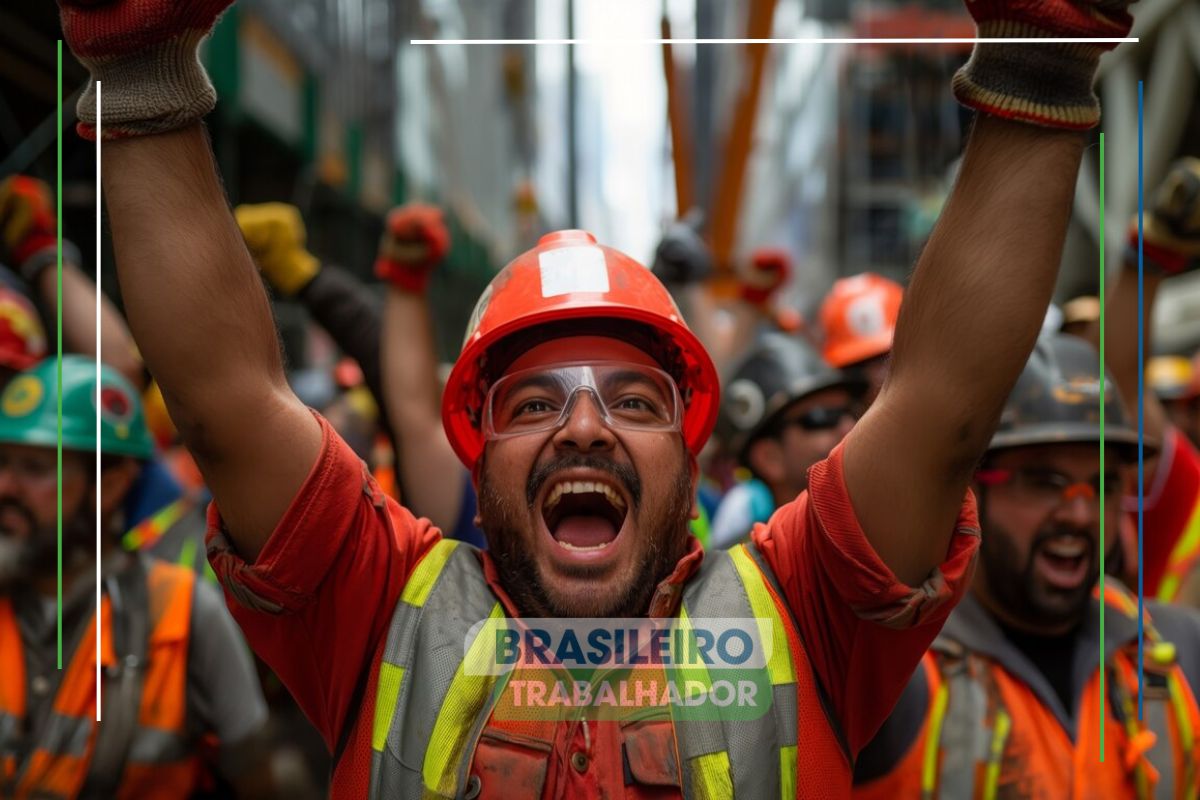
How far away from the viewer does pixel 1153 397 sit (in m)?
3.89

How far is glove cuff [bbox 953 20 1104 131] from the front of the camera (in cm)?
161

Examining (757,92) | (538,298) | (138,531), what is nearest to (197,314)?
(538,298)

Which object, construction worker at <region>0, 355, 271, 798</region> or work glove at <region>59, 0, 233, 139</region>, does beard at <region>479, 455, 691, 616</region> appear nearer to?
Answer: work glove at <region>59, 0, 233, 139</region>

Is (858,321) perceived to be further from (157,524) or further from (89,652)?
(89,652)

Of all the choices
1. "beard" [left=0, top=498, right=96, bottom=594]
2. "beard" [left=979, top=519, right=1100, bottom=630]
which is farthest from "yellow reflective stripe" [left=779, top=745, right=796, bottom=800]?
"beard" [left=0, top=498, right=96, bottom=594]

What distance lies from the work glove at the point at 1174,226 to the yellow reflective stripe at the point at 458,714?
211 centimetres

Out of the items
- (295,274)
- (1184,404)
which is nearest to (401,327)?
(295,274)

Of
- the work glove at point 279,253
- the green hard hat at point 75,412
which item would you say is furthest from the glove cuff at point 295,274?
the green hard hat at point 75,412

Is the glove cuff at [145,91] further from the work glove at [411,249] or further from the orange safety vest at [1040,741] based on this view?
the work glove at [411,249]

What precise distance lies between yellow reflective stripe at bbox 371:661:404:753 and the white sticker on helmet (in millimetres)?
677

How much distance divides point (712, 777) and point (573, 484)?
0.51 metres

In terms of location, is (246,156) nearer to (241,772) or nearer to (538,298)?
(241,772)

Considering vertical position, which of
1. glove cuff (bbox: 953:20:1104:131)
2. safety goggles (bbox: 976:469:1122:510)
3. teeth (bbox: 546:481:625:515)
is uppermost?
glove cuff (bbox: 953:20:1104:131)

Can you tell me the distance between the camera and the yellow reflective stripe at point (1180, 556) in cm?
388
